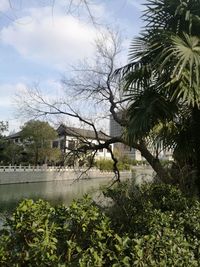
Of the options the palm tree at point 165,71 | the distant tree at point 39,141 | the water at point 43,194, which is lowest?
the water at point 43,194

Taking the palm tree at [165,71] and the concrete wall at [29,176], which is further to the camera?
the concrete wall at [29,176]

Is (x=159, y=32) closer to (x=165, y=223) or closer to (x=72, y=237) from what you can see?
(x=165, y=223)

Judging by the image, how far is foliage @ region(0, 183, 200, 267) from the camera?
2832 mm

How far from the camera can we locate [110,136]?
11.7 metres

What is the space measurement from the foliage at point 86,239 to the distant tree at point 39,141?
3576 cm

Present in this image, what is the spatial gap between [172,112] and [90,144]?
6.48m

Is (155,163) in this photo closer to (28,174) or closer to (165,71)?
(165,71)

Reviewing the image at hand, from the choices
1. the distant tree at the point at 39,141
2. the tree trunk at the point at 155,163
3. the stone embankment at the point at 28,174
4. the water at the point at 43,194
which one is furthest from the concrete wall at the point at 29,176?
the tree trunk at the point at 155,163

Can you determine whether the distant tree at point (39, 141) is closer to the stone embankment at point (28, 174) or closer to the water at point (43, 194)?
the stone embankment at point (28, 174)

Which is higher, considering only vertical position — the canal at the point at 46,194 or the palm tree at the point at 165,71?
the palm tree at the point at 165,71

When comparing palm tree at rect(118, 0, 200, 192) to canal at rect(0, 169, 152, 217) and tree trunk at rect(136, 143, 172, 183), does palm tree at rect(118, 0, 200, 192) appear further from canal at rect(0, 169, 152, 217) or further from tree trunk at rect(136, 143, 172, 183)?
canal at rect(0, 169, 152, 217)

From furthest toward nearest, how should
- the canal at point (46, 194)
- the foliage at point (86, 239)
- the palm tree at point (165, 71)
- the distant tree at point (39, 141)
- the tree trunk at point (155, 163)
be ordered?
1. the distant tree at point (39, 141)
2. the canal at point (46, 194)
3. the tree trunk at point (155, 163)
4. the palm tree at point (165, 71)
5. the foliage at point (86, 239)

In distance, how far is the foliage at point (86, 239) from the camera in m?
2.83

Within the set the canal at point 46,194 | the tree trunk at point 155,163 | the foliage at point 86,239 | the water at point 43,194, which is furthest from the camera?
the water at point 43,194
